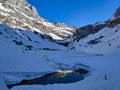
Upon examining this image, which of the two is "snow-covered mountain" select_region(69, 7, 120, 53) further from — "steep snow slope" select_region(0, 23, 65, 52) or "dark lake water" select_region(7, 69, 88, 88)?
"dark lake water" select_region(7, 69, 88, 88)

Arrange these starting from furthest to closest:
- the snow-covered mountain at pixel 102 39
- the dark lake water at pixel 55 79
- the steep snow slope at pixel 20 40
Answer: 1. the steep snow slope at pixel 20 40
2. the snow-covered mountain at pixel 102 39
3. the dark lake water at pixel 55 79

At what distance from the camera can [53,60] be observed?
1618 inches

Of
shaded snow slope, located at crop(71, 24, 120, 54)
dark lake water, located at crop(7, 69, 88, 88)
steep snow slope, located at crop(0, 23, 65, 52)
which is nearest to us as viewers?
dark lake water, located at crop(7, 69, 88, 88)

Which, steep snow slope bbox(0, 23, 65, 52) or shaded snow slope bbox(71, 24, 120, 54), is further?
steep snow slope bbox(0, 23, 65, 52)

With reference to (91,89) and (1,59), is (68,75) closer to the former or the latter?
(1,59)

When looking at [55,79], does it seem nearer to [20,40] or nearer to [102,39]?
[102,39]

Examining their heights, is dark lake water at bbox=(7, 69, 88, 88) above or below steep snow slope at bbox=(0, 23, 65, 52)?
below

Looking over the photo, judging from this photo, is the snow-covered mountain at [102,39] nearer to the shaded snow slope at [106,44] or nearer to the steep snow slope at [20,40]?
the shaded snow slope at [106,44]

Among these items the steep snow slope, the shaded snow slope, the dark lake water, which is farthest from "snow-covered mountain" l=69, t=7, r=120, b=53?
the dark lake water

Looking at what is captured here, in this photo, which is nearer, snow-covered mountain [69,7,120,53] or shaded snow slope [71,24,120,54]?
shaded snow slope [71,24,120,54]

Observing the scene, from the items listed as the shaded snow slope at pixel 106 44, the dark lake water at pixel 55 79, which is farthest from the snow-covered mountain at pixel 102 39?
the dark lake water at pixel 55 79

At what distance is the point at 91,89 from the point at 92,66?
55.2 ft

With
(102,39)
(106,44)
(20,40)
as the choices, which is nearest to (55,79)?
(106,44)

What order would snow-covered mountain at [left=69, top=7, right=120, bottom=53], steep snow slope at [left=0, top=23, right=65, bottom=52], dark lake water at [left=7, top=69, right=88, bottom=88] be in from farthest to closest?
steep snow slope at [left=0, top=23, right=65, bottom=52], snow-covered mountain at [left=69, top=7, right=120, bottom=53], dark lake water at [left=7, top=69, right=88, bottom=88]
